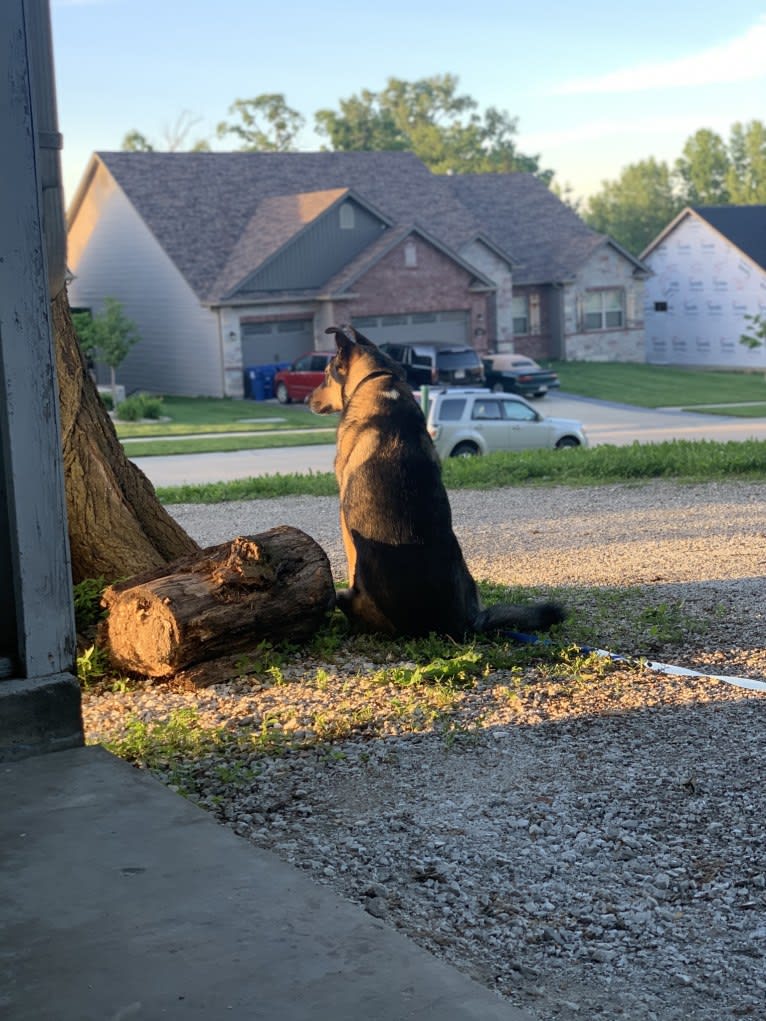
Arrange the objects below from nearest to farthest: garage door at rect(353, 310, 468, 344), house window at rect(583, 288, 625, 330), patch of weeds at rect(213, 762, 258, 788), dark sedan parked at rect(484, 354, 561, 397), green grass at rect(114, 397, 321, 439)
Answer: patch of weeds at rect(213, 762, 258, 788) < green grass at rect(114, 397, 321, 439) < dark sedan parked at rect(484, 354, 561, 397) < garage door at rect(353, 310, 468, 344) < house window at rect(583, 288, 625, 330)

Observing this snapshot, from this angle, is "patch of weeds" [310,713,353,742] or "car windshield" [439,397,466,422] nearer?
"patch of weeds" [310,713,353,742]

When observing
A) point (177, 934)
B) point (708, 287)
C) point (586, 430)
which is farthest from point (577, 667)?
point (708, 287)

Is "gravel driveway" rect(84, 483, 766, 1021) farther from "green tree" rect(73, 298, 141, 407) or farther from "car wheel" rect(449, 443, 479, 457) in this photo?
"green tree" rect(73, 298, 141, 407)

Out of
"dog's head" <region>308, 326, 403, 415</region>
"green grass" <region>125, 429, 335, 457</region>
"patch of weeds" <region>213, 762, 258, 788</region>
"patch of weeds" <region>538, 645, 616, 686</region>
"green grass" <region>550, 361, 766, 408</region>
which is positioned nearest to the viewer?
"patch of weeds" <region>213, 762, 258, 788</region>

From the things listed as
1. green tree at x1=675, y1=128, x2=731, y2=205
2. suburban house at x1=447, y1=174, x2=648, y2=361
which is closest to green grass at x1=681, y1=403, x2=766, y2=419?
suburban house at x1=447, y1=174, x2=648, y2=361

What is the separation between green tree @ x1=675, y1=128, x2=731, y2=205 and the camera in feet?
319

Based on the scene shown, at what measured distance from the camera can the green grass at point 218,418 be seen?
32.3 m

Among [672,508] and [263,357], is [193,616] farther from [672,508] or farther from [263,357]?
[263,357]

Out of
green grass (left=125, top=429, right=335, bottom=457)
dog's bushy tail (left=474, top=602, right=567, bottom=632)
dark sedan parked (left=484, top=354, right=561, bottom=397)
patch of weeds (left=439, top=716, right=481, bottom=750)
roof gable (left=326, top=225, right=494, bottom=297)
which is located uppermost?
roof gable (left=326, top=225, right=494, bottom=297)

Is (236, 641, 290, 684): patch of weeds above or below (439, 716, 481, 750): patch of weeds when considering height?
above

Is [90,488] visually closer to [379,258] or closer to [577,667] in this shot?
[577,667]

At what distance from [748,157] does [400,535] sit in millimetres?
101847

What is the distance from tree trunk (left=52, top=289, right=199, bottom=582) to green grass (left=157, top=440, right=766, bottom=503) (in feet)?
25.3

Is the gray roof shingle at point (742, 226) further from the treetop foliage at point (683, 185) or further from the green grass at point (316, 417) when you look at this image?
the treetop foliage at point (683, 185)
